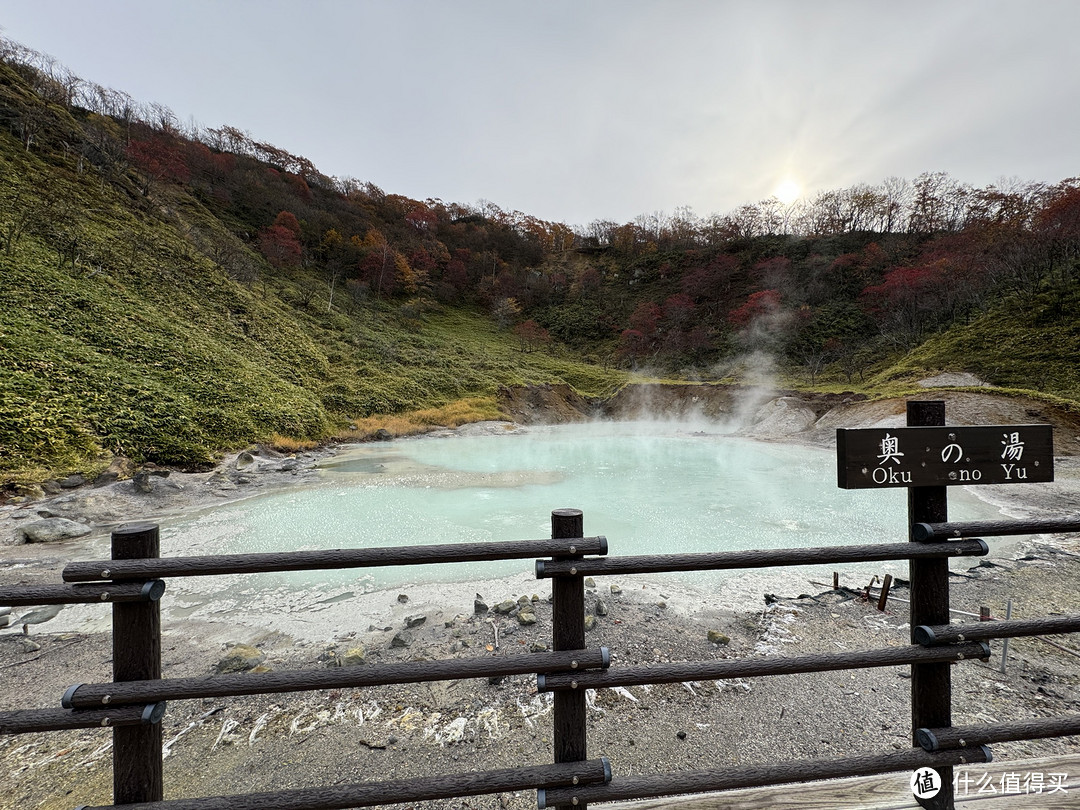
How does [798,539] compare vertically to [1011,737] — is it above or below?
below

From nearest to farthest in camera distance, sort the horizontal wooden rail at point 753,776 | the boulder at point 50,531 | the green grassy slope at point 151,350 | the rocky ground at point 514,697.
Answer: the horizontal wooden rail at point 753,776
the rocky ground at point 514,697
the boulder at point 50,531
the green grassy slope at point 151,350

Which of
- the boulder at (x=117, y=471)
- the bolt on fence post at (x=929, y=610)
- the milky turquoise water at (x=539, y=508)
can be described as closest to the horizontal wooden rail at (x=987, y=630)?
the bolt on fence post at (x=929, y=610)

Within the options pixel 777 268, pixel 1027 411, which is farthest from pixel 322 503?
pixel 777 268

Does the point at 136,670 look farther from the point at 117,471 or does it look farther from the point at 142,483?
the point at 117,471

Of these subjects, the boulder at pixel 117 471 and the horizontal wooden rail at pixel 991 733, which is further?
the boulder at pixel 117 471

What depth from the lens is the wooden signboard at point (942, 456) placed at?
1.80m

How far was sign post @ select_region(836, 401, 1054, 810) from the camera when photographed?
1.81 meters

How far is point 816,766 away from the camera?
5.71 feet

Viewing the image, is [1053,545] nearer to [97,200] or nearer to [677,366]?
[677,366]

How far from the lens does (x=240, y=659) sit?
348 centimetres

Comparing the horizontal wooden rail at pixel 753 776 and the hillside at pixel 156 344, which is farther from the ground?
the hillside at pixel 156 344

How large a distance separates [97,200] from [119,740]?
3046 centimetres

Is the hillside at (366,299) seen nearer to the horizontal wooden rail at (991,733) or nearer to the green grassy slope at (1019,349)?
the green grassy slope at (1019,349)

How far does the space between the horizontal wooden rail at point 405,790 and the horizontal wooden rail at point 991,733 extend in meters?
1.36
